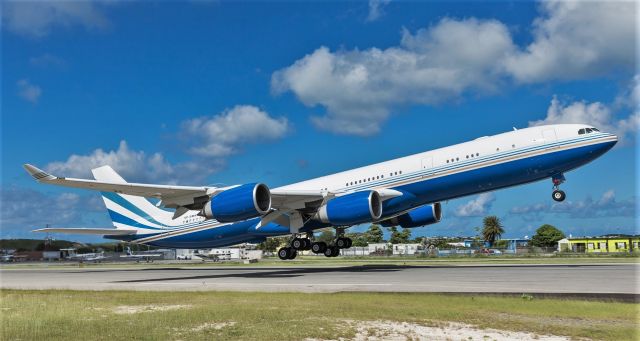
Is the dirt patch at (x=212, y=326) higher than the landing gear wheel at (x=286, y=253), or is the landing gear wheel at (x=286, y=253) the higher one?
the dirt patch at (x=212, y=326)

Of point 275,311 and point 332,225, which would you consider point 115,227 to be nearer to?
point 332,225

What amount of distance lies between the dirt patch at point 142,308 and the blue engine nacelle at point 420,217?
90.1 ft

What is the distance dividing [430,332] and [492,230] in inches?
5938

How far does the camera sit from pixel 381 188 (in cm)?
3525

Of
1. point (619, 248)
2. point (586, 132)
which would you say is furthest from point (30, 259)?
point (619, 248)

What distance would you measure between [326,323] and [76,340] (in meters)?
5.07

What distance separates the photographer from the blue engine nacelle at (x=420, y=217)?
4144 cm

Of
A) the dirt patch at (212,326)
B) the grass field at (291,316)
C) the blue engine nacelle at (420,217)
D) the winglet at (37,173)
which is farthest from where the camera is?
the blue engine nacelle at (420,217)

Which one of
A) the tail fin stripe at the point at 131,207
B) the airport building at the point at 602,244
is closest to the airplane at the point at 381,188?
the tail fin stripe at the point at 131,207

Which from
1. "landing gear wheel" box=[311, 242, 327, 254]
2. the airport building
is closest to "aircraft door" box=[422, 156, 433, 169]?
"landing gear wheel" box=[311, 242, 327, 254]

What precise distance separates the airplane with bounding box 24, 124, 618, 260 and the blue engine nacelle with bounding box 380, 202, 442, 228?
0.24 ft

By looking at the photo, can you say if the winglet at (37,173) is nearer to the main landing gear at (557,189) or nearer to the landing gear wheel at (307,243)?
the landing gear wheel at (307,243)

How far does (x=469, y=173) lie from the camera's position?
1266 inches

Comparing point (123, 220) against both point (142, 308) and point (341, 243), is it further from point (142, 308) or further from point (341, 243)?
point (142, 308)
